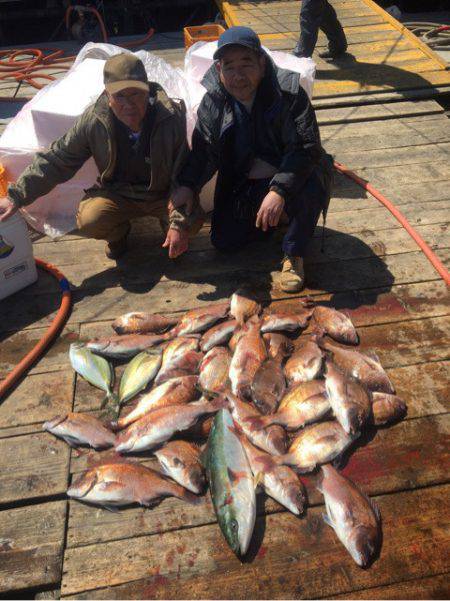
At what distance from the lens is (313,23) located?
573 cm

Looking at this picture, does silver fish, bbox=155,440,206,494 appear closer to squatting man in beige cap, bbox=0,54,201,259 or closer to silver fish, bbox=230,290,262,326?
silver fish, bbox=230,290,262,326

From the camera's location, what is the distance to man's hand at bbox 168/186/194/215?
3324mm

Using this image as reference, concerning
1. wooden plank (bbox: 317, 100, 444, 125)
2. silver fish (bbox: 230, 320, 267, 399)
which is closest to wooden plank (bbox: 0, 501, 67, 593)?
silver fish (bbox: 230, 320, 267, 399)

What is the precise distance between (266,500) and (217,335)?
39.3 inches

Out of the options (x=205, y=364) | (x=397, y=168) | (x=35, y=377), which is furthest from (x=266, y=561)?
(x=397, y=168)

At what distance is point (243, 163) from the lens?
3.39m

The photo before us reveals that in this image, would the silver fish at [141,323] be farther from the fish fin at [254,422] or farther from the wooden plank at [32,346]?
the fish fin at [254,422]

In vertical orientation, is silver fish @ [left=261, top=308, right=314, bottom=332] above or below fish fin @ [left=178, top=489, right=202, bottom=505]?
above

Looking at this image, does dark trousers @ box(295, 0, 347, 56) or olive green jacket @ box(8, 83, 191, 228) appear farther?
dark trousers @ box(295, 0, 347, 56)

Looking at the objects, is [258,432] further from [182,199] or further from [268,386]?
[182,199]

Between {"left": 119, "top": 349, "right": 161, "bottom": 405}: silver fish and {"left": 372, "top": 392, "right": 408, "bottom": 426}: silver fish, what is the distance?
3.70 feet

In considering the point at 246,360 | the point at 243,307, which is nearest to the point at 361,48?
the point at 243,307

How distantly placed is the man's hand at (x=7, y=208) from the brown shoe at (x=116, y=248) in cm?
72

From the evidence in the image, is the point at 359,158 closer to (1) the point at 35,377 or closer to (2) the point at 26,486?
(1) the point at 35,377
